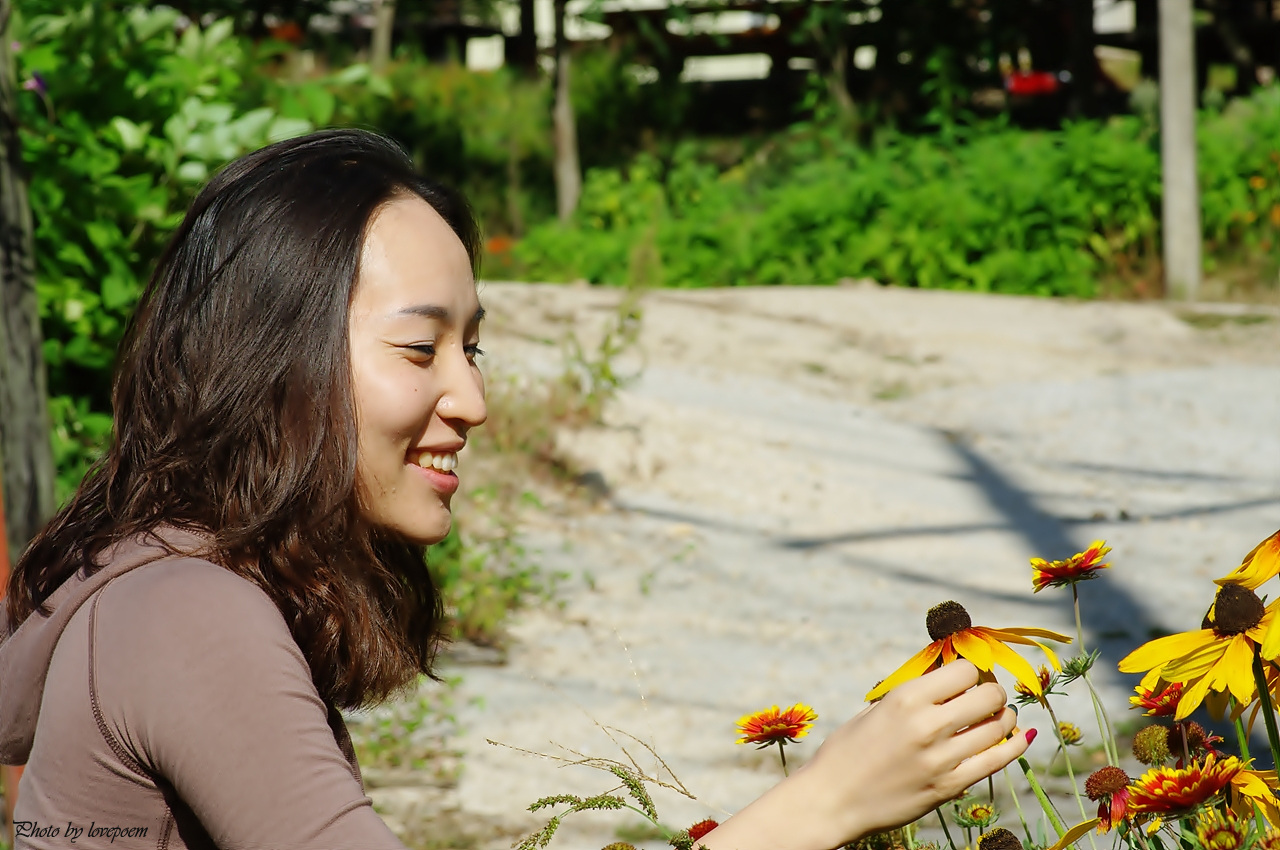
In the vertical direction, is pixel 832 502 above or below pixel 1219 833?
below

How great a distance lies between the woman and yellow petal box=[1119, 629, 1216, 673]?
111 mm

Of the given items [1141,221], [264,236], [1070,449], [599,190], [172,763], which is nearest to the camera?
[172,763]

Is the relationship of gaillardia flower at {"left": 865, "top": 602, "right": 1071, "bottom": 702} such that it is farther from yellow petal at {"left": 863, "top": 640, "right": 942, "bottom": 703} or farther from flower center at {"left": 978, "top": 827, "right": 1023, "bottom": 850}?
flower center at {"left": 978, "top": 827, "right": 1023, "bottom": 850}

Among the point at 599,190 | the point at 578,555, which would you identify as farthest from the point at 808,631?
the point at 599,190

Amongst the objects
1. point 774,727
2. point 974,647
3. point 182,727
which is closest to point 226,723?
point 182,727

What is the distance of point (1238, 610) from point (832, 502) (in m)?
4.58

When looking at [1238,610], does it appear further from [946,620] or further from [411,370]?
[411,370]

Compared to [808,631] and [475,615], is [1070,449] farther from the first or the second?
[475,615]

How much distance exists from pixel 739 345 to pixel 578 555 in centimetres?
278

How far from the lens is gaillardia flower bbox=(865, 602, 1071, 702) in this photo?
1055 millimetres

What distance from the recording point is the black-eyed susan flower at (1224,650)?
1.01 metres

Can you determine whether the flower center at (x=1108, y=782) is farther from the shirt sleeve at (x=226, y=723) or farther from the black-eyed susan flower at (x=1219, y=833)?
the shirt sleeve at (x=226, y=723)

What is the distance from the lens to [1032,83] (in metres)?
14.0

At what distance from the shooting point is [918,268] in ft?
29.6
